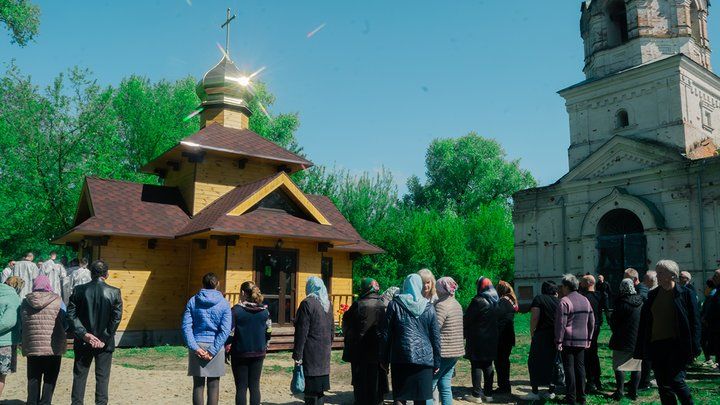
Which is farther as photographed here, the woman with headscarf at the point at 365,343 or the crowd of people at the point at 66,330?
the woman with headscarf at the point at 365,343

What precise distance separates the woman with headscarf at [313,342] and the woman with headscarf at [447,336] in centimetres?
145

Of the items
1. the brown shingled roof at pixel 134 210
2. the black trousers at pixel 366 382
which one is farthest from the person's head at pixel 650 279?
the brown shingled roof at pixel 134 210

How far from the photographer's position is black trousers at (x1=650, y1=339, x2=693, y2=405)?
20.5 feet

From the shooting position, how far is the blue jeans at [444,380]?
23.9ft

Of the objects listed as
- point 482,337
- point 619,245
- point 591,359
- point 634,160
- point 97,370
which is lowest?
point 591,359

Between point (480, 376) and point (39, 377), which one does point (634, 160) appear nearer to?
point (480, 376)

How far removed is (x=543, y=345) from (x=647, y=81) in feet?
64.4

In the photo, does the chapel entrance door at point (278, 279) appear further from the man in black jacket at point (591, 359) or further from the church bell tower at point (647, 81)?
the church bell tower at point (647, 81)

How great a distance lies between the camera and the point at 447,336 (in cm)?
746

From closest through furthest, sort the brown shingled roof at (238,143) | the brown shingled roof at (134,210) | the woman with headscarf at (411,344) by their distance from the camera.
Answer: the woman with headscarf at (411,344), the brown shingled roof at (134,210), the brown shingled roof at (238,143)

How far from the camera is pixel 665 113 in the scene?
24156mm

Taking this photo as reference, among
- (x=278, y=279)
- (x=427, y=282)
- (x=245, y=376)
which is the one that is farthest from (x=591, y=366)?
(x=278, y=279)

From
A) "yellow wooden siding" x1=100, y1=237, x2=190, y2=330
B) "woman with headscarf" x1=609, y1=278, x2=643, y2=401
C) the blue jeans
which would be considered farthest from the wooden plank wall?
"woman with headscarf" x1=609, y1=278, x2=643, y2=401

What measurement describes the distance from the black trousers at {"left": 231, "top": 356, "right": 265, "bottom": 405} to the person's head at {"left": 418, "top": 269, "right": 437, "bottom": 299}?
2.20 metres
